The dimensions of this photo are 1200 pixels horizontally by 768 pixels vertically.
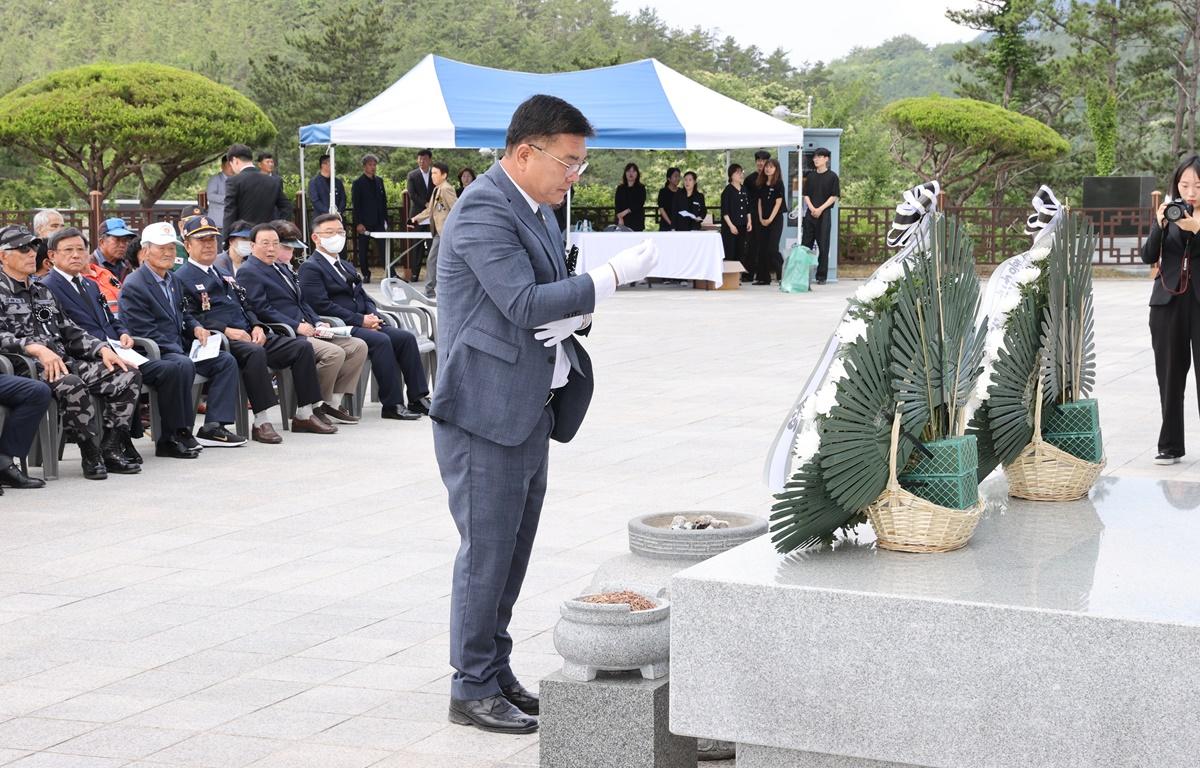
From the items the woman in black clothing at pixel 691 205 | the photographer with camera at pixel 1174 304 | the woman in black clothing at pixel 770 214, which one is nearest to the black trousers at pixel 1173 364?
the photographer with camera at pixel 1174 304

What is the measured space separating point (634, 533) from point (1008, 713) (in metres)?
1.37

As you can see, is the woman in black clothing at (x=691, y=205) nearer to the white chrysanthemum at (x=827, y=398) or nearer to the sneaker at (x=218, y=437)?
the sneaker at (x=218, y=437)

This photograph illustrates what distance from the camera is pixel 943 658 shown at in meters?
3.03

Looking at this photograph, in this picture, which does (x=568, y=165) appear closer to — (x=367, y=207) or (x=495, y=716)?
(x=495, y=716)

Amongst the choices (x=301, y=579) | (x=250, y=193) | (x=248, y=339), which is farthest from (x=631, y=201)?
(x=301, y=579)

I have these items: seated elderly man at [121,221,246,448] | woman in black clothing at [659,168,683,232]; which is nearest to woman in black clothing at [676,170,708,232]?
woman in black clothing at [659,168,683,232]

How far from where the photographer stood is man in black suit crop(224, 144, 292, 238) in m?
15.6

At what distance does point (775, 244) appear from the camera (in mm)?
22938

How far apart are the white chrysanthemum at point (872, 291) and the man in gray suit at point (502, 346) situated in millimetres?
531

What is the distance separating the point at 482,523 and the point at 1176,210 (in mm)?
5393

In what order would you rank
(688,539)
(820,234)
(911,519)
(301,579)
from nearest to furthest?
(911,519) < (688,539) < (301,579) < (820,234)

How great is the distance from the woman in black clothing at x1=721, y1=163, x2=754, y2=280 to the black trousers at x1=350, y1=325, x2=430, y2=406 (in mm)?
12412

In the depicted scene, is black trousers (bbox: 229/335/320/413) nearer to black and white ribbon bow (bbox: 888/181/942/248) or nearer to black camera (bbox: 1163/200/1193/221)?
black camera (bbox: 1163/200/1193/221)

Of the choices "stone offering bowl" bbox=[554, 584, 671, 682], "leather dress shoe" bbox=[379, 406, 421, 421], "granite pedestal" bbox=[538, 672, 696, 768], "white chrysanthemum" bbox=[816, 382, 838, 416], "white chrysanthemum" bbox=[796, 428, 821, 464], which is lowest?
"leather dress shoe" bbox=[379, 406, 421, 421]
